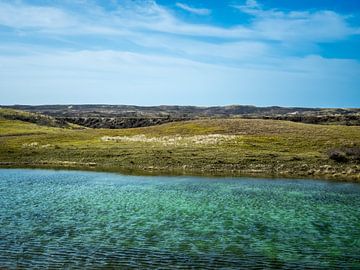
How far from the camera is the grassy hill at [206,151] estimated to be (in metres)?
58.5

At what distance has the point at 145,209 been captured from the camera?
3344cm

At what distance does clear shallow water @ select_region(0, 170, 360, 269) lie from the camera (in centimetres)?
2150

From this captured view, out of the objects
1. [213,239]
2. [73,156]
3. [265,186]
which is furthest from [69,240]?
[73,156]

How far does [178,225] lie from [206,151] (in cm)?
Answer: 3921

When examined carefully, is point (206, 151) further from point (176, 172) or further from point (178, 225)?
point (178, 225)

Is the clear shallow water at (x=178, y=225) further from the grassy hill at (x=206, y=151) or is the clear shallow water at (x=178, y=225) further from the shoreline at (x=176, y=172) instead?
the grassy hill at (x=206, y=151)

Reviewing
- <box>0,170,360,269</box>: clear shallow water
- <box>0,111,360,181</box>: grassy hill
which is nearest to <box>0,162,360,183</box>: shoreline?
<box>0,111,360,181</box>: grassy hill

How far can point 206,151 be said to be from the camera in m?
67.3

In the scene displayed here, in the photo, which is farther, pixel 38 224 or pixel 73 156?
pixel 73 156

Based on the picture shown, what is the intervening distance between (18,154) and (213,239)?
5399 centimetres

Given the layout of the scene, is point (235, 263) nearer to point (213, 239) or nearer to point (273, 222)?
point (213, 239)

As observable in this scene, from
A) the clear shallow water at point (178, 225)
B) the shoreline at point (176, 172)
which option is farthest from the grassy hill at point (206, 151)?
the clear shallow water at point (178, 225)

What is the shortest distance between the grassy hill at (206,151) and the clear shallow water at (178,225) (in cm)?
1150

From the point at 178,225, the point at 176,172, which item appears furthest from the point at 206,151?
the point at 178,225
